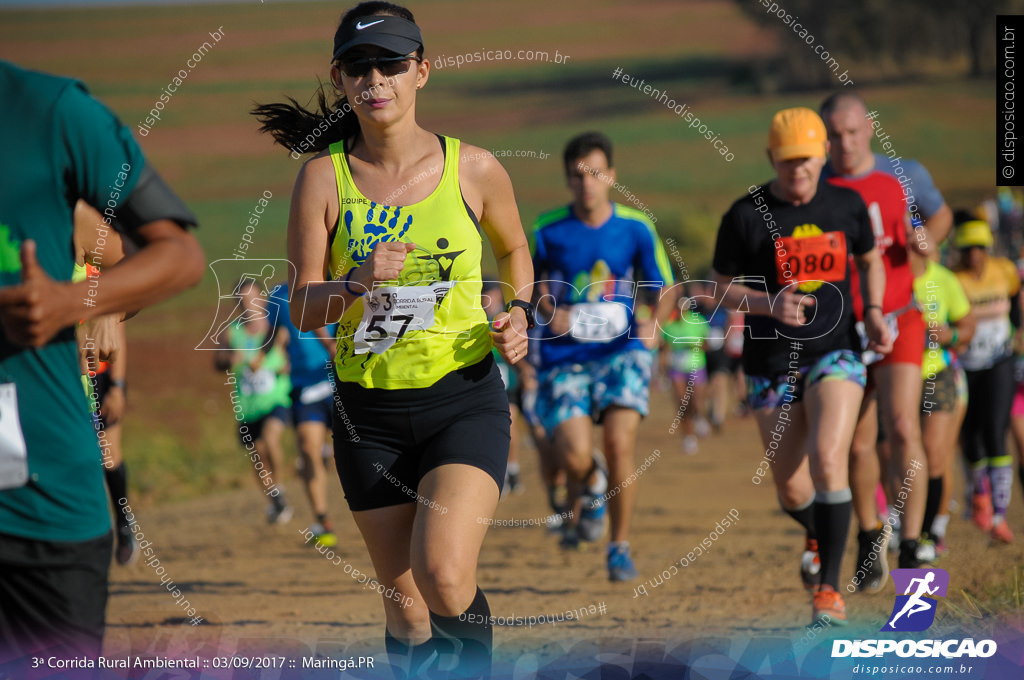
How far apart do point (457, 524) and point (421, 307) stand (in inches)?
27.7

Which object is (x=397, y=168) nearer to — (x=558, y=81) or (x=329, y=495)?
(x=329, y=495)

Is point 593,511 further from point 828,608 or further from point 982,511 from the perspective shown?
point 982,511

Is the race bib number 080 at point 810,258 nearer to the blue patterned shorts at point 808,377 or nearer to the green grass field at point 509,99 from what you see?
the blue patterned shorts at point 808,377

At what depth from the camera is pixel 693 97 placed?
1457 inches

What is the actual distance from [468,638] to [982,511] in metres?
5.52

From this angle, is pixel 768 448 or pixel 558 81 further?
pixel 558 81

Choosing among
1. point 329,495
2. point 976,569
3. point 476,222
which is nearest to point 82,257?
point 476,222

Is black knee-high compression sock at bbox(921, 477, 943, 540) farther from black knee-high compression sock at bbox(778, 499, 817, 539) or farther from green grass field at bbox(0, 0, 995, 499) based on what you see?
green grass field at bbox(0, 0, 995, 499)

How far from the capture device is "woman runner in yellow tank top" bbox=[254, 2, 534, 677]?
338cm

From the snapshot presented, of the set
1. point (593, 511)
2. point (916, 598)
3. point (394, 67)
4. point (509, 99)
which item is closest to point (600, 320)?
point (593, 511)

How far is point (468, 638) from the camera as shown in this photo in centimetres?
338

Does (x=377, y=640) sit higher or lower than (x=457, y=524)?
lower

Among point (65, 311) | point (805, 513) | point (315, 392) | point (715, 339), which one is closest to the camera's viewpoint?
point (65, 311)

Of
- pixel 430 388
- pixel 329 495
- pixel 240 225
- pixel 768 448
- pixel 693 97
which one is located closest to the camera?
pixel 430 388
